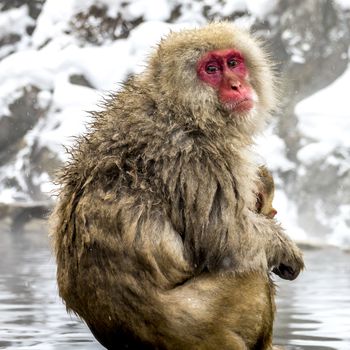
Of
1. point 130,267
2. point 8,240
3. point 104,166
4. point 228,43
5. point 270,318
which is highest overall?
point 228,43

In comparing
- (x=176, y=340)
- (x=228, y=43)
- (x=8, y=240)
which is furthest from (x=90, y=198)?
(x=8, y=240)

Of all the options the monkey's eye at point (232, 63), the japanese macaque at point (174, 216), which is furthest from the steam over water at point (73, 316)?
the monkey's eye at point (232, 63)

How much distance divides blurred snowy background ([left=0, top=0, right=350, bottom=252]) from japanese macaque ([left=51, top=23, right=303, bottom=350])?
4508 mm

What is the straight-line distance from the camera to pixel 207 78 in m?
3.82

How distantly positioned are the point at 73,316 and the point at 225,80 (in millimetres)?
1601

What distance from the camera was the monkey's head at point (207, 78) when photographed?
378cm

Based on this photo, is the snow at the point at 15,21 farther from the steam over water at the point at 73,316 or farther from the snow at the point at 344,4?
the steam over water at the point at 73,316

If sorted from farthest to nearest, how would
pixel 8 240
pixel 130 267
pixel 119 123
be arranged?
1. pixel 8 240
2. pixel 119 123
3. pixel 130 267

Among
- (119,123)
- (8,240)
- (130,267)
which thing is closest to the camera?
(130,267)

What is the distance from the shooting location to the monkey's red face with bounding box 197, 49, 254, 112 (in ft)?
12.5

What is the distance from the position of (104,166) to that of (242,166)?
1.66ft

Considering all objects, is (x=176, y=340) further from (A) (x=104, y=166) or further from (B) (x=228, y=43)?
(B) (x=228, y=43)

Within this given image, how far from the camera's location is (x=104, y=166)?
360cm

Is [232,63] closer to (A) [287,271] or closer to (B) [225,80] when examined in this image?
(B) [225,80]
